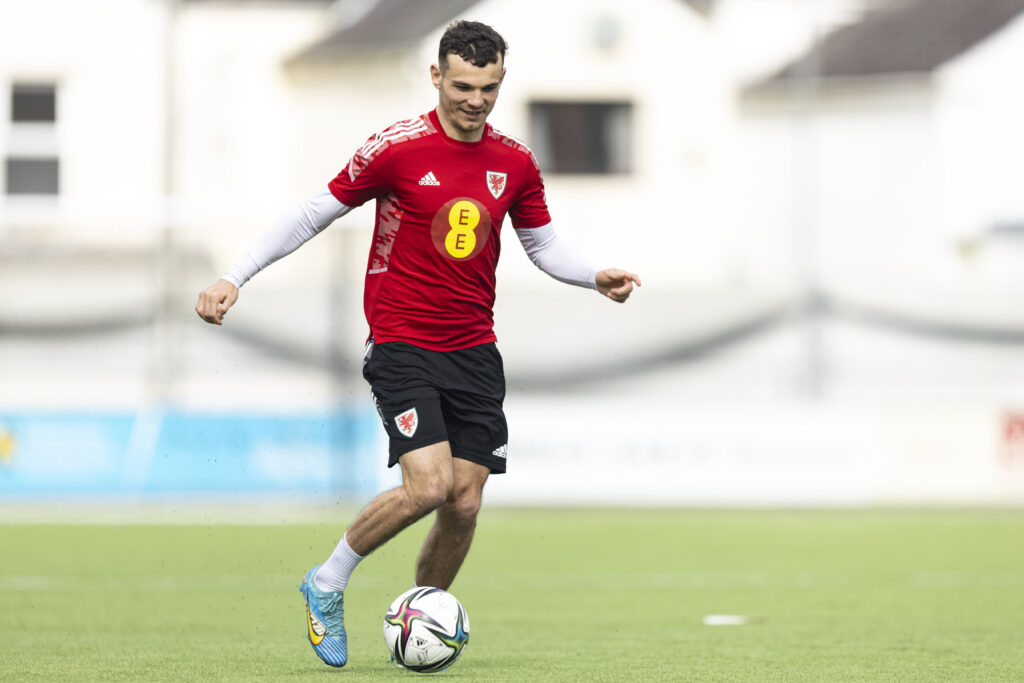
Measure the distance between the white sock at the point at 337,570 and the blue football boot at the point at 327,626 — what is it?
0.8 inches

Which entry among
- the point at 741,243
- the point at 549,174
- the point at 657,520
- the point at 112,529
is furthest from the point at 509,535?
the point at 549,174

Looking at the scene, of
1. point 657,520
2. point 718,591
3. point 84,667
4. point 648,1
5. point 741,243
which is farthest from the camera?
point 648,1

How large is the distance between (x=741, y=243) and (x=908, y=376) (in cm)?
288

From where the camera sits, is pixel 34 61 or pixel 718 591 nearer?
pixel 718 591

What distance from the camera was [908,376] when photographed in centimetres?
1667

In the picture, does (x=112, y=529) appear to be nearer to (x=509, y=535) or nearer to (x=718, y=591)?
(x=509, y=535)

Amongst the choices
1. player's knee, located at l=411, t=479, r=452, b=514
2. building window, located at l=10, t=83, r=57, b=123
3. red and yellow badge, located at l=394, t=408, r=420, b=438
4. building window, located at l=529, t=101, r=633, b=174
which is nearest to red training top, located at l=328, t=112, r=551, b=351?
red and yellow badge, located at l=394, t=408, r=420, b=438

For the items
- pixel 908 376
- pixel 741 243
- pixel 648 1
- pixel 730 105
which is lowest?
pixel 908 376

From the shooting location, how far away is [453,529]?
641cm

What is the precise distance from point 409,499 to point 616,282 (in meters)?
1.10

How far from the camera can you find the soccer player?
20.0 feet

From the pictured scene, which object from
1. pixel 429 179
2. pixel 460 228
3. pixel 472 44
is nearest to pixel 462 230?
Result: pixel 460 228

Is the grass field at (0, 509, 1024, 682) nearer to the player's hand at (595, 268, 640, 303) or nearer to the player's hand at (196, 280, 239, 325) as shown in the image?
the player's hand at (196, 280, 239, 325)

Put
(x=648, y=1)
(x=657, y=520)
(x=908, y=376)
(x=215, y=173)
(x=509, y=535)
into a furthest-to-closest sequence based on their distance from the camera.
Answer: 1. (x=648, y=1)
2. (x=215, y=173)
3. (x=908, y=376)
4. (x=657, y=520)
5. (x=509, y=535)
